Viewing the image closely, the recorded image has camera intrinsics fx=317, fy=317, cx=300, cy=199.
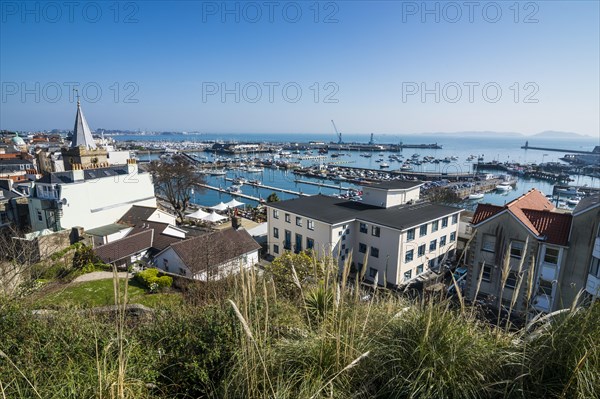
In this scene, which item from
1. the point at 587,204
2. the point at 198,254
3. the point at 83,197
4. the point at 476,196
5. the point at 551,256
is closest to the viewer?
the point at 587,204

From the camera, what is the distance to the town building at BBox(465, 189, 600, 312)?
1241cm

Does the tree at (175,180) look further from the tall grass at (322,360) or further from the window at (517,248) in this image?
the tall grass at (322,360)

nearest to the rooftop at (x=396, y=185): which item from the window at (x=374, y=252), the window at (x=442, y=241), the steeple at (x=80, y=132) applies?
the window at (x=442, y=241)

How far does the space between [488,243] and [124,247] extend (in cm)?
1921

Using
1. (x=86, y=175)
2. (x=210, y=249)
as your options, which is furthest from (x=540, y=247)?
(x=86, y=175)

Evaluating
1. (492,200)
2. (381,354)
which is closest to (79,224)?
(381,354)

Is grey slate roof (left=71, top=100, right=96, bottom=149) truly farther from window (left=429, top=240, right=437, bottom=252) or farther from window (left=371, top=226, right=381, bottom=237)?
window (left=429, top=240, right=437, bottom=252)

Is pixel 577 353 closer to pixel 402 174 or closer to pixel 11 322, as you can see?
pixel 11 322

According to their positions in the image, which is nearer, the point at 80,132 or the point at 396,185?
the point at 396,185

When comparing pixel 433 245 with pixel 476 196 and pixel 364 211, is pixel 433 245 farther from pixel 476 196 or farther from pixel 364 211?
pixel 476 196

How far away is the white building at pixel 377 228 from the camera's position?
1919 centimetres

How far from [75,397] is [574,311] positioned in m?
4.72

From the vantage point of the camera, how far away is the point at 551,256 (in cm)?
1322

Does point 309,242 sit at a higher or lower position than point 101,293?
lower
